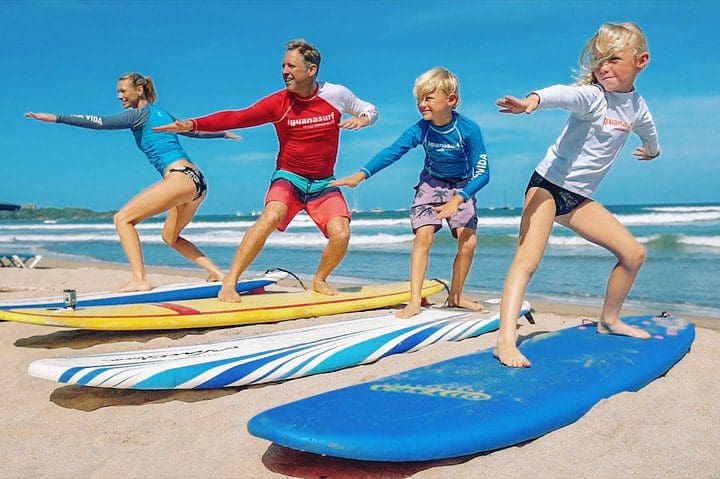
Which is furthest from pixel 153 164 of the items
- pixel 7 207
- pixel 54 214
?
pixel 54 214

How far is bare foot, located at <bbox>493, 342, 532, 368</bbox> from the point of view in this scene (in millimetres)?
3596

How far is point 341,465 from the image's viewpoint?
8.94 feet

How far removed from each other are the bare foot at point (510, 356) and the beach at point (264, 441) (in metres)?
0.46

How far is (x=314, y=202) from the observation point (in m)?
5.93

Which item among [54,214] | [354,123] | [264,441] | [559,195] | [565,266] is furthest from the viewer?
[54,214]

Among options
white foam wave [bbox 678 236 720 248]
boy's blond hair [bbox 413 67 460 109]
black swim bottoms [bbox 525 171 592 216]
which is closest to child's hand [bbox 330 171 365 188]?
boy's blond hair [bbox 413 67 460 109]

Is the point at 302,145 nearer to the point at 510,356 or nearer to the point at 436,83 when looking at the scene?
the point at 436,83

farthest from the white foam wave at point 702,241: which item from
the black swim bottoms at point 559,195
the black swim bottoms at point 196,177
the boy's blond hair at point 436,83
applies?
the black swim bottoms at point 559,195

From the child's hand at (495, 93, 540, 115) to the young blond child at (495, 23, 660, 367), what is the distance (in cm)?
35

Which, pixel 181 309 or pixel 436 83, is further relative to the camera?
pixel 181 309

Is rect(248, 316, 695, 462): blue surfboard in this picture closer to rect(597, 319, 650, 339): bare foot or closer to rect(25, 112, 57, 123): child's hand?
rect(597, 319, 650, 339): bare foot

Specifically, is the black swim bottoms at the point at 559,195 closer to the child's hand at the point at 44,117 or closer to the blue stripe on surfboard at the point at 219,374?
the blue stripe on surfboard at the point at 219,374

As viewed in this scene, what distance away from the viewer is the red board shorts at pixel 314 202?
5801 mm

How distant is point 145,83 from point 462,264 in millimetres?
3452
